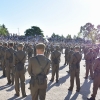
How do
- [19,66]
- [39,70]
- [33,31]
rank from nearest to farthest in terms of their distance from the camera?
1. [39,70]
2. [19,66]
3. [33,31]

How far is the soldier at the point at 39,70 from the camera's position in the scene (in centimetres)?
507

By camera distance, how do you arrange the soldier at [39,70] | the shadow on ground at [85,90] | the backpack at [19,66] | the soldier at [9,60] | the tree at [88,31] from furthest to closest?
1. the tree at [88,31]
2. the soldier at [9,60]
3. the shadow on ground at [85,90]
4. the backpack at [19,66]
5. the soldier at [39,70]

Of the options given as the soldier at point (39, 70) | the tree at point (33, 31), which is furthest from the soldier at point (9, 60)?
the tree at point (33, 31)

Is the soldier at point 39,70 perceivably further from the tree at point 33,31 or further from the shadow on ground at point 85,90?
the tree at point 33,31

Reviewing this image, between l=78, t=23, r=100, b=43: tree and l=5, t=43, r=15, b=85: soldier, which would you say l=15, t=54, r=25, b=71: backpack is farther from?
l=78, t=23, r=100, b=43: tree

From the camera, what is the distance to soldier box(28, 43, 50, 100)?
16.6ft

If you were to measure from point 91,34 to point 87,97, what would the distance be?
7719 cm

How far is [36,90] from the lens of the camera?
5246 mm

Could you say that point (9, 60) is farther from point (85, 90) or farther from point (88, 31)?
point (88, 31)

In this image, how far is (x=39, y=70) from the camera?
5.12 meters

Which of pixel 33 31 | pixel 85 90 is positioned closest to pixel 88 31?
pixel 33 31

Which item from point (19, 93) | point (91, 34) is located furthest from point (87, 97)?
point (91, 34)

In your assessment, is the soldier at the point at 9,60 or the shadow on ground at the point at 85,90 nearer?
the shadow on ground at the point at 85,90

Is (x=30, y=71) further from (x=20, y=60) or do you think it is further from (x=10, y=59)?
(x=10, y=59)
